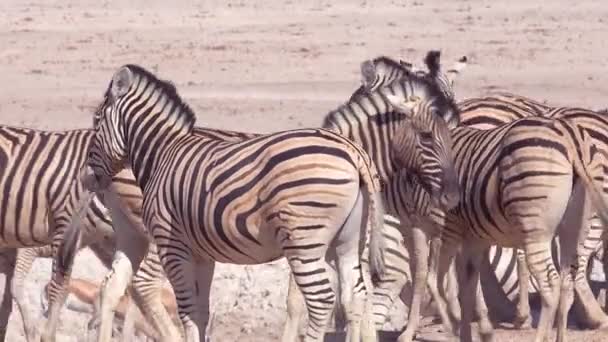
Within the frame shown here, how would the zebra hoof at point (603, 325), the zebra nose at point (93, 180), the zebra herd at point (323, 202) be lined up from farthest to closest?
the zebra hoof at point (603, 325)
the zebra nose at point (93, 180)
the zebra herd at point (323, 202)

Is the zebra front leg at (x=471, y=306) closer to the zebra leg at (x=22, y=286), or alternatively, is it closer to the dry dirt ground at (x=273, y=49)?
the zebra leg at (x=22, y=286)

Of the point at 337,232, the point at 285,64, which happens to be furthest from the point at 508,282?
the point at 285,64

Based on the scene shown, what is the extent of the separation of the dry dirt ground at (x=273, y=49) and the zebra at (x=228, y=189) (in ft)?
40.8

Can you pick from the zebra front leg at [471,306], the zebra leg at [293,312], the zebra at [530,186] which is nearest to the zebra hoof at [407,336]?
the zebra front leg at [471,306]

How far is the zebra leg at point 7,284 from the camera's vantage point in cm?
995

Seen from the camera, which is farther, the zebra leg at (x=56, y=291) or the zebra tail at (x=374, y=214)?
the zebra leg at (x=56, y=291)

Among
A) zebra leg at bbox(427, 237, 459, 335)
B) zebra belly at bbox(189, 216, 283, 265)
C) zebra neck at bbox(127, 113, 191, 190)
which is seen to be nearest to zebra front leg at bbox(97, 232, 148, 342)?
zebra neck at bbox(127, 113, 191, 190)

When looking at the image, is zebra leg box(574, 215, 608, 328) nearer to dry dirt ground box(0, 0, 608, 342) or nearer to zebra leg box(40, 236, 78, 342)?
zebra leg box(40, 236, 78, 342)

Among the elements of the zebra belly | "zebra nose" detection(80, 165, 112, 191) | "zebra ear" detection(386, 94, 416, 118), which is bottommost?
the zebra belly

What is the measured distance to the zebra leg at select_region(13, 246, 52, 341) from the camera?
9672 mm

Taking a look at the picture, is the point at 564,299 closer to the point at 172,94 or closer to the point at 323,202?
the point at 323,202

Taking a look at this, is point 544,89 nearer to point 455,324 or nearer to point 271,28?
point 271,28

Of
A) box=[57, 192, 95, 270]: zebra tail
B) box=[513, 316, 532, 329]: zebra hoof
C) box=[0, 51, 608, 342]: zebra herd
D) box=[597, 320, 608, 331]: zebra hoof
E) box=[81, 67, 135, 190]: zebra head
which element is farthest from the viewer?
box=[513, 316, 532, 329]: zebra hoof

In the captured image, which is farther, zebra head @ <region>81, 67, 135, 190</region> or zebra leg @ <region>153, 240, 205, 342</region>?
zebra head @ <region>81, 67, 135, 190</region>
